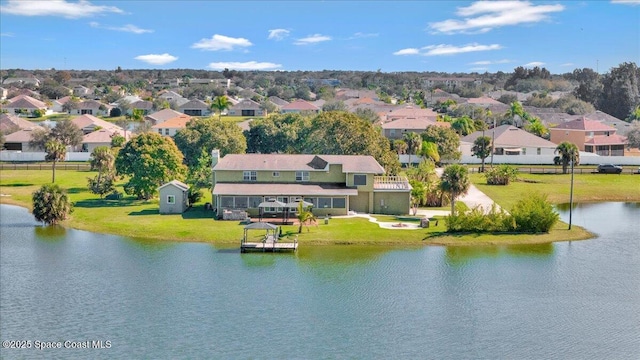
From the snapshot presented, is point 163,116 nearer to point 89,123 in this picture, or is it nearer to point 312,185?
point 89,123

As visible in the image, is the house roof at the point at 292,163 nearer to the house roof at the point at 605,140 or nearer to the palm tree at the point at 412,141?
the palm tree at the point at 412,141

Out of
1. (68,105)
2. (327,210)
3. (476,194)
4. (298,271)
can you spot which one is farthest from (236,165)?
(68,105)

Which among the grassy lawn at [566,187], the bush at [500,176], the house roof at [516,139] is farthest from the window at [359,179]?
the house roof at [516,139]

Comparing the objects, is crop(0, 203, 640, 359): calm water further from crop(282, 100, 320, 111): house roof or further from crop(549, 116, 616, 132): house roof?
crop(282, 100, 320, 111): house roof

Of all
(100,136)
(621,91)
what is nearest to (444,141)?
(100,136)

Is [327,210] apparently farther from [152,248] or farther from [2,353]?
[2,353]

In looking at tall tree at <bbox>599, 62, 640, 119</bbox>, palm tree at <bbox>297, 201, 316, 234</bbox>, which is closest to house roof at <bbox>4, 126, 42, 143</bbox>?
palm tree at <bbox>297, 201, 316, 234</bbox>
